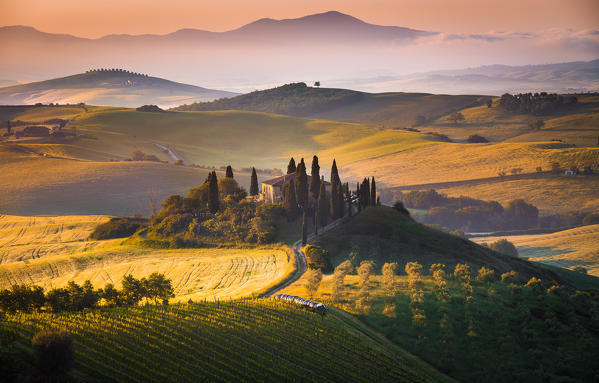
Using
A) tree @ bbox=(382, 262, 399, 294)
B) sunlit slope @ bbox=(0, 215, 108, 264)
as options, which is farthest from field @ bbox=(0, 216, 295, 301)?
tree @ bbox=(382, 262, 399, 294)

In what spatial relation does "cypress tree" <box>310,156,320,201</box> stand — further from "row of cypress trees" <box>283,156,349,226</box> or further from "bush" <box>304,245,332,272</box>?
"bush" <box>304,245,332,272</box>

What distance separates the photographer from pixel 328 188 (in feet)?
310

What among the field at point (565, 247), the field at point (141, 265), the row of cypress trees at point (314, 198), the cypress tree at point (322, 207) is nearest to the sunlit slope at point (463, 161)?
the field at point (565, 247)

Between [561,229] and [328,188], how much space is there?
72502 millimetres

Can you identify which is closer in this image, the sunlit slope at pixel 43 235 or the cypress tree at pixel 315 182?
the sunlit slope at pixel 43 235

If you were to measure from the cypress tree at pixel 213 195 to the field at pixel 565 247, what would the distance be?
65.7m

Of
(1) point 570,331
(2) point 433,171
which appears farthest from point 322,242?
(2) point 433,171

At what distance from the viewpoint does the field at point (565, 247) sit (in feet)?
331

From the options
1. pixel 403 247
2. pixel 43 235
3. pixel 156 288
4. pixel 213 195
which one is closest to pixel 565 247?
pixel 403 247

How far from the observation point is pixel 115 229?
90.5 m

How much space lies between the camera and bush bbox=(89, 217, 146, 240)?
89.2 meters

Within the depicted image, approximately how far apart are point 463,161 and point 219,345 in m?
153

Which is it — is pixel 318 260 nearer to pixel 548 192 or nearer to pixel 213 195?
pixel 213 195

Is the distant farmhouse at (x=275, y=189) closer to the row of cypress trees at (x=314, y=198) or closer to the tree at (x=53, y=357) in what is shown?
the row of cypress trees at (x=314, y=198)
